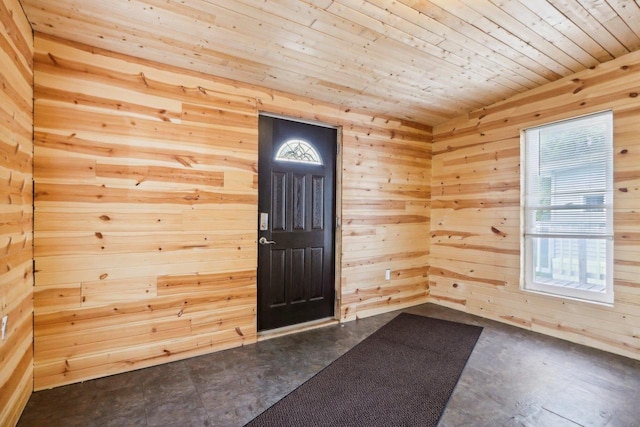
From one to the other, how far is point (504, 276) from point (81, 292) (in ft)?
13.2

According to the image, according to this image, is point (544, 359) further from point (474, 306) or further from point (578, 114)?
point (578, 114)

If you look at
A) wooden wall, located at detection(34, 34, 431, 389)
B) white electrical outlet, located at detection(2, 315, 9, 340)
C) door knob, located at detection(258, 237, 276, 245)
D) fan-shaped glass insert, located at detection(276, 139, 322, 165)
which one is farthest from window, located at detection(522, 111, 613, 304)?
white electrical outlet, located at detection(2, 315, 9, 340)

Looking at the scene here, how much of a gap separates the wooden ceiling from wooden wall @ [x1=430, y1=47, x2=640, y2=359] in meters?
0.30

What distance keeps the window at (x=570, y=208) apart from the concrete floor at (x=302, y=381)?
652mm

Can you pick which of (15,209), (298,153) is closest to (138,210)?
(15,209)

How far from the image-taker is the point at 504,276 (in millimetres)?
3652

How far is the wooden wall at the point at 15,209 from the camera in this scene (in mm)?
1724

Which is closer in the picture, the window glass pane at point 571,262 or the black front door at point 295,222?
the window glass pane at point 571,262

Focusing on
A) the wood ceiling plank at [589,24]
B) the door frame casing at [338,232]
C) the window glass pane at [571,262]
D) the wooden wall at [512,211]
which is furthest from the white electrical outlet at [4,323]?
the window glass pane at [571,262]

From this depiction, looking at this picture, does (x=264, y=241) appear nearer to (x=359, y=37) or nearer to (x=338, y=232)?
(x=338, y=232)

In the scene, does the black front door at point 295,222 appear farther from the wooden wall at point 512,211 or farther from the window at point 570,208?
the window at point 570,208

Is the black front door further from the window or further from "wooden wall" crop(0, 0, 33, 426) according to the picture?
the window

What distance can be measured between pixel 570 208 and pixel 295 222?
2726 millimetres

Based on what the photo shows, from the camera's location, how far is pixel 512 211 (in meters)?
3.60
